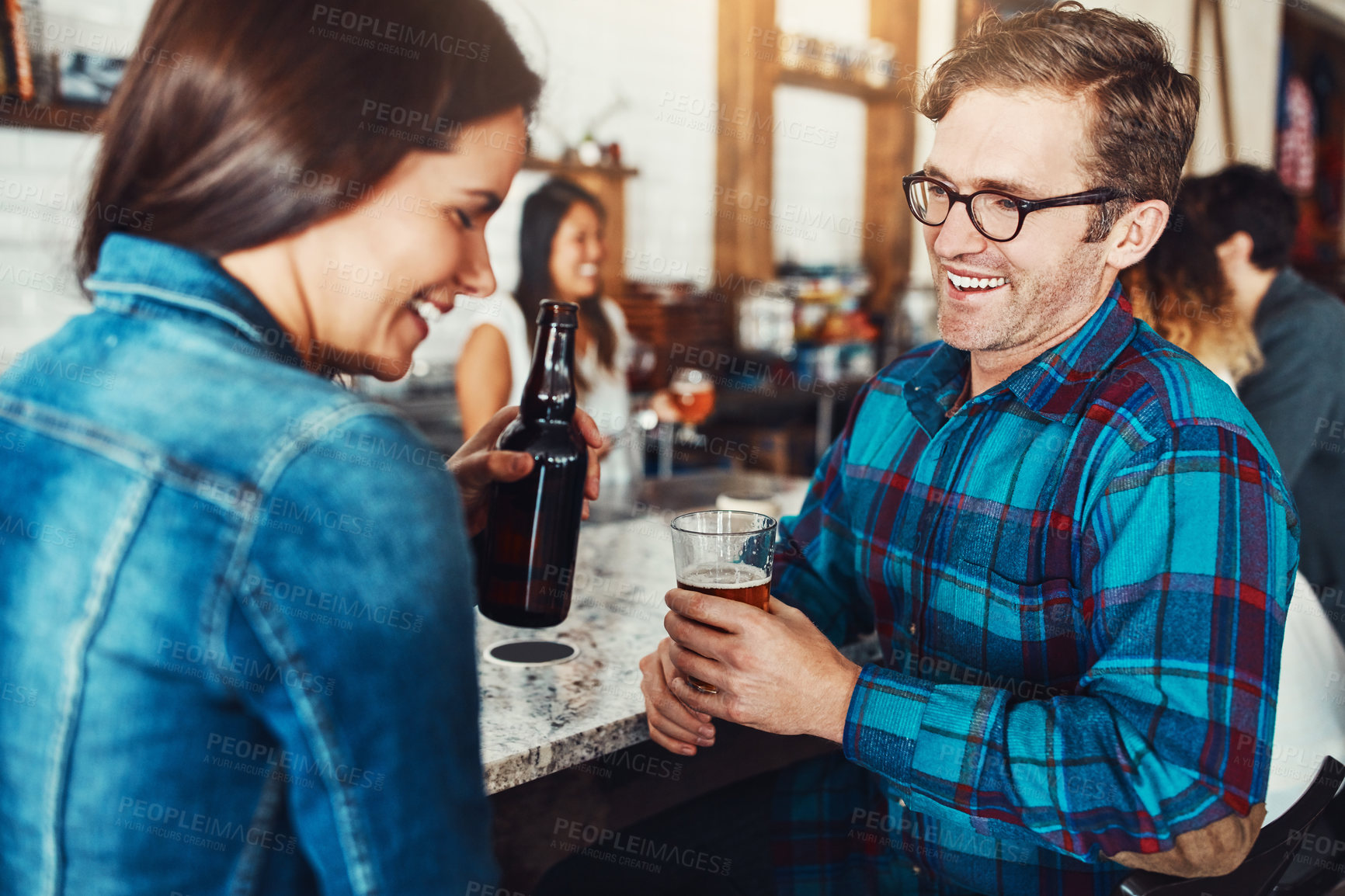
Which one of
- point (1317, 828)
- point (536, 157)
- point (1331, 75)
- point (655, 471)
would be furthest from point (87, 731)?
point (1331, 75)

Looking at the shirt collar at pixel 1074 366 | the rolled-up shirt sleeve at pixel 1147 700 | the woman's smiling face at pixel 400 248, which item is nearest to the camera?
the woman's smiling face at pixel 400 248

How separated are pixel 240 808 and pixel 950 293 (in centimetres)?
99

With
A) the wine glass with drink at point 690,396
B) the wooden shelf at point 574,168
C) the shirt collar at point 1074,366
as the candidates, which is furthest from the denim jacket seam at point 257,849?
the wooden shelf at point 574,168

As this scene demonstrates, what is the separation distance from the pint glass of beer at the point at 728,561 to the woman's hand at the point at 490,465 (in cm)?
Result: 18

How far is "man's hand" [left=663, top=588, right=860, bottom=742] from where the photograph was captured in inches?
37.9

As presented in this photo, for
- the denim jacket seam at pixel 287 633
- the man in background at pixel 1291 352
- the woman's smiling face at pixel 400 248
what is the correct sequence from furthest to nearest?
the man in background at pixel 1291 352
the woman's smiling face at pixel 400 248
the denim jacket seam at pixel 287 633

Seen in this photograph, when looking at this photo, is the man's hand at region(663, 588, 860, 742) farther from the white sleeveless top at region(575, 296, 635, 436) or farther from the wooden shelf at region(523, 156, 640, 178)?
the wooden shelf at region(523, 156, 640, 178)

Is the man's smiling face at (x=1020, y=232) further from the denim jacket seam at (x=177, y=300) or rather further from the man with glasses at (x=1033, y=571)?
the denim jacket seam at (x=177, y=300)

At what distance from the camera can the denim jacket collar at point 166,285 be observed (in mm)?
580

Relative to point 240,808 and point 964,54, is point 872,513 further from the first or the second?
point 240,808

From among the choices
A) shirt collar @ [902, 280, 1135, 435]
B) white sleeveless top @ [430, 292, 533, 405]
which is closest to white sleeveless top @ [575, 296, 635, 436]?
white sleeveless top @ [430, 292, 533, 405]

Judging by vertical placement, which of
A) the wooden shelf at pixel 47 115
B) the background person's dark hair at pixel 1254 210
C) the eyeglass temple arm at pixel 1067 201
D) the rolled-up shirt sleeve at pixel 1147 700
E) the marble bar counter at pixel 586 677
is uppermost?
the wooden shelf at pixel 47 115

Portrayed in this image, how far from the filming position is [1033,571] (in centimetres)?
108

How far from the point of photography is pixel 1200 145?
21.3 ft
